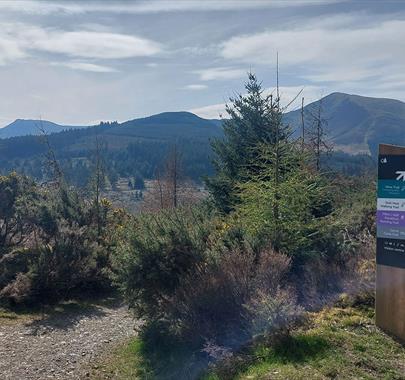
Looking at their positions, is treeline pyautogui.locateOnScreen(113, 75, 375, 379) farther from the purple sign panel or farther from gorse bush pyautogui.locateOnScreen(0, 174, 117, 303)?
gorse bush pyautogui.locateOnScreen(0, 174, 117, 303)

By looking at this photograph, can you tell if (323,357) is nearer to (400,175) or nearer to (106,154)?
(400,175)

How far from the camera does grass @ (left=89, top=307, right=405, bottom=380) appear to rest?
5.00 metres

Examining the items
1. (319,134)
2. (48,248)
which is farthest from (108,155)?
(48,248)

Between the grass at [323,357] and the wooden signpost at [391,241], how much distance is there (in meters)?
0.29

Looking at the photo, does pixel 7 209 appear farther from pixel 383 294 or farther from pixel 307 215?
pixel 383 294

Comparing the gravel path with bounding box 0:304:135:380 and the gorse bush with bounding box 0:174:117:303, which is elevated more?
the gorse bush with bounding box 0:174:117:303

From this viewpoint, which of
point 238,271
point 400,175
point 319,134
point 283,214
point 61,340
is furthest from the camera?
point 319,134

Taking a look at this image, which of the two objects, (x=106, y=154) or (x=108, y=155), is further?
(x=108, y=155)

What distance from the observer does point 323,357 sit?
528 cm

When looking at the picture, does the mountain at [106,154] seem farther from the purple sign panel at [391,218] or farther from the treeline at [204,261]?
the purple sign panel at [391,218]

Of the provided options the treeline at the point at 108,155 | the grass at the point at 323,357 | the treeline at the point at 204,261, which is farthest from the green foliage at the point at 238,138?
the treeline at the point at 108,155

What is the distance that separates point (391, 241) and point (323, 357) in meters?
1.75

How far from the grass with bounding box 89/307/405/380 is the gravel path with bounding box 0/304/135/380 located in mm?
660

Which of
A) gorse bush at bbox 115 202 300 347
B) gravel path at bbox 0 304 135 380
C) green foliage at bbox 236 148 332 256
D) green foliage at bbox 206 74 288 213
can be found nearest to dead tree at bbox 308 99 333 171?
green foliage at bbox 206 74 288 213
